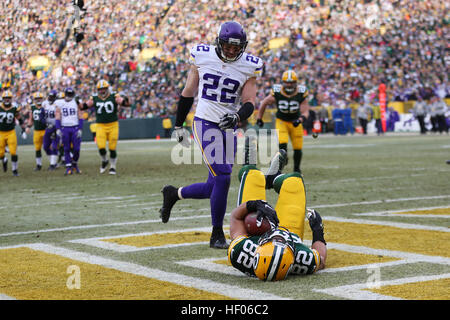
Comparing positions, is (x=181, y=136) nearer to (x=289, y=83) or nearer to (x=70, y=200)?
(x=70, y=200)

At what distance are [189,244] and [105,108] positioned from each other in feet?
32.3

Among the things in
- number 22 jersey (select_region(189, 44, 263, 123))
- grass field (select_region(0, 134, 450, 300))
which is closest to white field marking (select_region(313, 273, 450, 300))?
grass field (select_region(0, 134, 450, 300))

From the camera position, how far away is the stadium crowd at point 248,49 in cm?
3431

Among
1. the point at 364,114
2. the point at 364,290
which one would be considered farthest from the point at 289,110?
the point at 364,114

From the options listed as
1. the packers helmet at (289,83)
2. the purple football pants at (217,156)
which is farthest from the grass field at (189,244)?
the packers helmet at (289,83)

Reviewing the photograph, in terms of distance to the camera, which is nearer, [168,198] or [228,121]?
[228,121]

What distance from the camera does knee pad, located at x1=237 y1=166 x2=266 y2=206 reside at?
18.4ft

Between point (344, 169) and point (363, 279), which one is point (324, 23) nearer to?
point (344, 169)

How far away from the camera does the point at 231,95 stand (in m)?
6.41

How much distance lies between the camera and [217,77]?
6316 mm

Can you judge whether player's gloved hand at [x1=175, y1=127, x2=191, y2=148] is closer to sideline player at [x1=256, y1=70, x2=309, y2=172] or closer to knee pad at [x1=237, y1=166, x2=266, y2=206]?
knee pad at [x1=237, y1=166, x2=266, y2=206]

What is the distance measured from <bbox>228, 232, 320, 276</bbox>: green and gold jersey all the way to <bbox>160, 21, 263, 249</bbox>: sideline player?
1.21 meters

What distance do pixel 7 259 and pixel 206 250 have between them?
1.53m
